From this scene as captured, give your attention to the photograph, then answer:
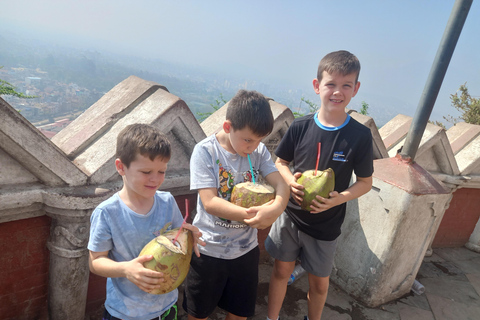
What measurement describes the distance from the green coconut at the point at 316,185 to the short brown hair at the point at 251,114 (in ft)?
1.57

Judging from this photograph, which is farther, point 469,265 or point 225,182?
point 469,265

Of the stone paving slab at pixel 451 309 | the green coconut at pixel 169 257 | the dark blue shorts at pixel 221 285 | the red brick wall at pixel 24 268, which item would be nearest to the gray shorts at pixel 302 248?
the dark blue shorts at pixel 221 285

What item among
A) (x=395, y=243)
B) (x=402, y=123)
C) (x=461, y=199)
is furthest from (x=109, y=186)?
(x=461, y=199)

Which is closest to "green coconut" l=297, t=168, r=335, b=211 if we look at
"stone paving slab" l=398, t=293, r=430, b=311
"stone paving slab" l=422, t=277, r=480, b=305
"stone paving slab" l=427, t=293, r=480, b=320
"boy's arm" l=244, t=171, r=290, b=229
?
"boy's arm" l=244, t=171, r=290, b=229

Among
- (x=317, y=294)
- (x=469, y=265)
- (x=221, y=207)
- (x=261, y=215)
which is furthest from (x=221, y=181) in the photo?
(x=469, y=265)

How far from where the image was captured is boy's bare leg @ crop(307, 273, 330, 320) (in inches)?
102

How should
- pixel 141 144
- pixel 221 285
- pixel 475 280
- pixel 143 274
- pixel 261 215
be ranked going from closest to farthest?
pixel 143 274 → pixel 141 144 → pixel 261 215 → pixel 221 285 → pixel 475 280

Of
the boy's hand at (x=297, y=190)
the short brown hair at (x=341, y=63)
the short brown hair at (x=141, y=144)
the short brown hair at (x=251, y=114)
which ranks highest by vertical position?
the short brown hair at (x=341, y=63)

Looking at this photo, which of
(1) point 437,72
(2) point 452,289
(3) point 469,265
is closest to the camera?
(1) point 437,72

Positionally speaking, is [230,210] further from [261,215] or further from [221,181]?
[221,181]

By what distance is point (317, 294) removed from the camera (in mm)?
2643

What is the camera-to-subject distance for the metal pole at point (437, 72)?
9.47 feet

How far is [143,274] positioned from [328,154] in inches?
58.9

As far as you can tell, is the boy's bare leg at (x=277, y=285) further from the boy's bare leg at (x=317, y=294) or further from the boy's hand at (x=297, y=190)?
the boy's hand at (x=297, y=190)
